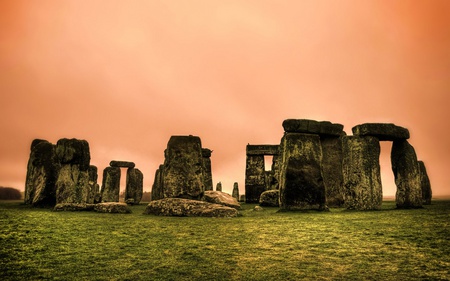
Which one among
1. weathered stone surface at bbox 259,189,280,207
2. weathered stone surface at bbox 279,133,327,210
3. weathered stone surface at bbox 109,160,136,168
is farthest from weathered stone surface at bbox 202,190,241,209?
weathered stone surface at bbox 109,160,136,168

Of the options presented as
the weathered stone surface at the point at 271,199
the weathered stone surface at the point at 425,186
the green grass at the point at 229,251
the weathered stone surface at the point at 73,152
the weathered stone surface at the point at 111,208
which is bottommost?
the green grass at the point at 229,251

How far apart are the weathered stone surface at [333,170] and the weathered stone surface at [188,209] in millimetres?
5557

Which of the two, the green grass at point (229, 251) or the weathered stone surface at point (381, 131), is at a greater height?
the weathered stone surface at point (381, 131)

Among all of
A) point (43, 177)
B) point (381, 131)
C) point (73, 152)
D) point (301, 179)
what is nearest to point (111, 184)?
point (43, 177)

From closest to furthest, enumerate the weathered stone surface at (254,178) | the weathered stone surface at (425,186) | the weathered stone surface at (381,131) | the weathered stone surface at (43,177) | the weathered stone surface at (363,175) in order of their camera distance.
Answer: the weathered stone surface at (363,175), the weathered stone surface at (381,131), the weathered stone surface at (43,177), the weathered stone surface at (425,186), the weathered stone surface at (254,178)

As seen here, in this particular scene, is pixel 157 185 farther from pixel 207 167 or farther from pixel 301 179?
pixel 301 179

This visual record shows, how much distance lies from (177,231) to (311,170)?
4.54m

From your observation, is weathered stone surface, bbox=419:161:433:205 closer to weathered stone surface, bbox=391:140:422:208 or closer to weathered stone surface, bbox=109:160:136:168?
weathered stone surface, bbox=391:140:422:208

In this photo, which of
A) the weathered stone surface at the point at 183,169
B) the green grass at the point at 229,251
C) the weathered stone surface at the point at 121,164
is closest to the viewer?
the green grass at the point at 229,251

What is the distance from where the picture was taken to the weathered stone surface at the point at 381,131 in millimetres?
8898

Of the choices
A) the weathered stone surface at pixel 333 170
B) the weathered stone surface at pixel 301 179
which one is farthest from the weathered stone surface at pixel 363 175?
the weathered stone surface at pixel 333 170

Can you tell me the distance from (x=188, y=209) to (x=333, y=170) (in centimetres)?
672

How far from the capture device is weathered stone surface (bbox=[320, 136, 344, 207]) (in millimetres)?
12078

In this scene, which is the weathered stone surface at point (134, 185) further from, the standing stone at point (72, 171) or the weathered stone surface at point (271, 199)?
the weathered stone surface at point (271, 199)
